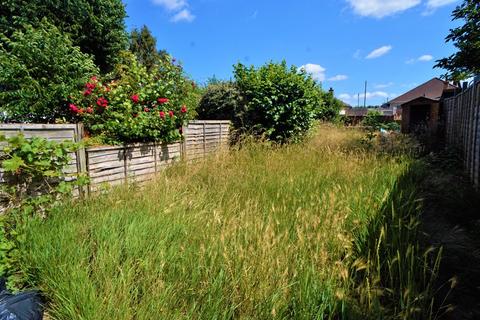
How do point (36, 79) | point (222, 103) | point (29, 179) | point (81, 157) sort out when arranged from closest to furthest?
point (29, 179), point (81, 157), point (36, 79), point (222, 103)

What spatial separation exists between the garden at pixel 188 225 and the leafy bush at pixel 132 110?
0.08ft

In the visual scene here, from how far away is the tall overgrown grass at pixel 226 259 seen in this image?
1.63 m

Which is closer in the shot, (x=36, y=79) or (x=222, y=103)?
(x=36, y=79)

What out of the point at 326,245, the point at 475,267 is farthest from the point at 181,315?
the point at 475,267

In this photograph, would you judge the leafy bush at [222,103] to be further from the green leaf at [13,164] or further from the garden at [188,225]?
the green leaf at [13,164]

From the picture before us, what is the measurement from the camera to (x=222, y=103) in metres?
7.55

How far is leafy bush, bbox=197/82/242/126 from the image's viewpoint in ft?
24.3

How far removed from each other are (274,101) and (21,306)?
6367 millimetres

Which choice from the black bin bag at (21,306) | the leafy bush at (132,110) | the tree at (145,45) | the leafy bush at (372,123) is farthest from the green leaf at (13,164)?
the tree at (145,45)

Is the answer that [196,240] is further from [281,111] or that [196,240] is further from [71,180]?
[281,111]

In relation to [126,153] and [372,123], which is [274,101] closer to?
[126,153]

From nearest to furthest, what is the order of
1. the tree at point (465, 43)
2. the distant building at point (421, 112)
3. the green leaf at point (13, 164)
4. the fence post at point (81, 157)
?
the green leaf at point (13, 164), the fence post at point (81, 157), the tree at point (465, 43), the distant building at point (421, 112)

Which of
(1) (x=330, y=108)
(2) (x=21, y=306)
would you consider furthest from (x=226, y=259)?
(1) (x=330, y=108)

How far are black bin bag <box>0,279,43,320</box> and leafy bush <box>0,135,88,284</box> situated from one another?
2.12ft
